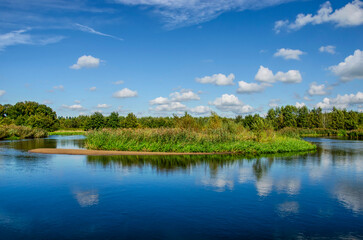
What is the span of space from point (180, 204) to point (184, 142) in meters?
16.2

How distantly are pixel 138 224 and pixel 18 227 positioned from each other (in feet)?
9.91

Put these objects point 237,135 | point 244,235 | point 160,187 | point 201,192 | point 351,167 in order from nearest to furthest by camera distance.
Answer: point 244,235 < point 201,192 < point 160,187 < point 351,167 < point 237,135

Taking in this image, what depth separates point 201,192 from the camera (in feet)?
35.5

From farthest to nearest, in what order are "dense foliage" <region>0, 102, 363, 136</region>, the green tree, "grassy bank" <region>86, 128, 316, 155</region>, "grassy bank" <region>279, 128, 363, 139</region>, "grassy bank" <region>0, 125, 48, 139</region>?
1. the green tree
2. "dense foliage" <region>0, 102, 363, 136</region>
3. "grassy bank" <region>279, 128, 363, 139</region>
4. "grassy bank" <region>0, 125, 48, 139</region>
5. "grassy bank" <region>86, 128, 316, 155</region>

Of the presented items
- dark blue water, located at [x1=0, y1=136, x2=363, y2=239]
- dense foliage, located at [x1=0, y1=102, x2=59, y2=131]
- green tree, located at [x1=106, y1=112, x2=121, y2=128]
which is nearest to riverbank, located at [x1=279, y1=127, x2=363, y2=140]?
green tree, located at [x1=106, y1=112, x2=121, y2=128]

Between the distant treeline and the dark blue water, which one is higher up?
the distant treeline

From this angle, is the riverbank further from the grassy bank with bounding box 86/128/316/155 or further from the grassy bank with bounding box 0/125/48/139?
the grassy bank with bounding box 0/125/48/139

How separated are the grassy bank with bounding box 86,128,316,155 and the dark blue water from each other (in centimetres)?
964

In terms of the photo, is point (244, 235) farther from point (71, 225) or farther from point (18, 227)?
point (18, 227)

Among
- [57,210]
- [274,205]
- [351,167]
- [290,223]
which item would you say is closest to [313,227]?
[290,223]

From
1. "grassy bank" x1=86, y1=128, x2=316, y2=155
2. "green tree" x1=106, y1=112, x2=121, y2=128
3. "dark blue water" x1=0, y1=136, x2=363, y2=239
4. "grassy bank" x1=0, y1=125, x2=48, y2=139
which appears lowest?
"dark blue water" x1=0, y1=136, x2=363, y2=239

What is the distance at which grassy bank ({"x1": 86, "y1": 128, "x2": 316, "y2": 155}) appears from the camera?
25.1 m

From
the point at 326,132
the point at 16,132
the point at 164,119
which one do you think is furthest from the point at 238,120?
the point at 16,132

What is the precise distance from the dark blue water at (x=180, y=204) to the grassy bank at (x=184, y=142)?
9.64 m
